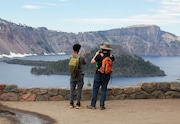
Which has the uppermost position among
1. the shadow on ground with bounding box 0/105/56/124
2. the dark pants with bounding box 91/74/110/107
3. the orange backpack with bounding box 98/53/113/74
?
the orange backpack with bounding box 98/53/113/74

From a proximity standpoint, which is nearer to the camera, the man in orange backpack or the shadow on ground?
the shadow on ground

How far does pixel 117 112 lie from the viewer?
9211mm

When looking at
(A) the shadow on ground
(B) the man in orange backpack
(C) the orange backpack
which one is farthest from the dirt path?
(C) the orange backpack

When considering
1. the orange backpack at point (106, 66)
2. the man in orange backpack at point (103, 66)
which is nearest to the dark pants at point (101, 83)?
the man in orange backpack at point (103, 66)

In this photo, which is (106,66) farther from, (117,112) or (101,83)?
(117,112)

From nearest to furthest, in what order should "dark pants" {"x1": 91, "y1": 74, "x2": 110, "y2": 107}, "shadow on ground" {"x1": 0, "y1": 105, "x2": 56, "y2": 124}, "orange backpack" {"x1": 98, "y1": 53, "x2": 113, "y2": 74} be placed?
"shadow on ground" {"x1": 0, "y1": 105, "x2": 56, "y2": 124} → "orange backpack" {"x1": 98, "y1": 53, "x2": 113, "y2": 74} → "dark pants" {"x1": 91, "y1": 74, "x2": 110, "y2": 107}

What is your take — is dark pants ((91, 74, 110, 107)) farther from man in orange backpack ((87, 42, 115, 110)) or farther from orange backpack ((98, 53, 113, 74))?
orange backpack ((98, 53, 113, 74))

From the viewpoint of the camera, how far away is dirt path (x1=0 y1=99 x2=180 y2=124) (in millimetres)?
8070

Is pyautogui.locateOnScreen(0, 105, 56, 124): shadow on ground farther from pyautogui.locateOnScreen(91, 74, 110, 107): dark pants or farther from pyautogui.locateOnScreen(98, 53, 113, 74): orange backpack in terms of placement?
pyautogui.locateOnScreen(98, 53, 113, 74): orange backpack

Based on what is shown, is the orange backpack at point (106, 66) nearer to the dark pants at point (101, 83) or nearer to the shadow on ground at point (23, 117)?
the dark pants at point (101, 83)

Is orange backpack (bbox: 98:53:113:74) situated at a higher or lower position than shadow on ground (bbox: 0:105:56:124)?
higher

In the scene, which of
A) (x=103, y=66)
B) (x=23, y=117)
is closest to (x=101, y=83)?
(x=103, y=66)

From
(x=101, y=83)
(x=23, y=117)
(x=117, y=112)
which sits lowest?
(x=23, y=117)

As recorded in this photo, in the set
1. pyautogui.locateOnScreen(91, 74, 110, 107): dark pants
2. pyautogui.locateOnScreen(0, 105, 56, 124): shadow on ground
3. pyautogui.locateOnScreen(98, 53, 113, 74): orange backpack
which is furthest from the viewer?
pyautogui.locateOnScreen(91, 74, 110, 107): dark pants
